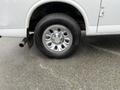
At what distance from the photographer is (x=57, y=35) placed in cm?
430

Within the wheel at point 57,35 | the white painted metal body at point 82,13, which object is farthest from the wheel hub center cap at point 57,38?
the white painted metal body at point 82,13

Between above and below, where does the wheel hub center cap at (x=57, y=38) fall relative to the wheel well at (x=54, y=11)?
below

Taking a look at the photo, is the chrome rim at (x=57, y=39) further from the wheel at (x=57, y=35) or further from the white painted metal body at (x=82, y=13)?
the white painted metal body at (x=82, y=13)

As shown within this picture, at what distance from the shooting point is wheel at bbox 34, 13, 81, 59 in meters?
4.16

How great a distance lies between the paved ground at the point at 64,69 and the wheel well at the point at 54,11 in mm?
632

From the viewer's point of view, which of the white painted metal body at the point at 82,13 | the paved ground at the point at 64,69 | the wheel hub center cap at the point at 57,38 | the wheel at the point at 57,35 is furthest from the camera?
the wheel hub center cap at the point at 57,38

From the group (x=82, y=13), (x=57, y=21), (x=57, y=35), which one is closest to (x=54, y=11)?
(x=57, y=21)

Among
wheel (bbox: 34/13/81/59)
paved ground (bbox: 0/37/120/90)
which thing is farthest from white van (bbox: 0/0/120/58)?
paved ground (bbox: 0/37/120/90)

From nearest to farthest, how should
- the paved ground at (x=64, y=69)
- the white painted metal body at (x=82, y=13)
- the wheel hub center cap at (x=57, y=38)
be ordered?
the paved ground at (x=64, y=69)
the white painted metal body at (x=82, y=13)
the wheel hub center cap at (x=57, y=38)

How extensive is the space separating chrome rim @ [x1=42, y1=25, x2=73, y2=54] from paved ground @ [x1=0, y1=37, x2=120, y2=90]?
24 cm

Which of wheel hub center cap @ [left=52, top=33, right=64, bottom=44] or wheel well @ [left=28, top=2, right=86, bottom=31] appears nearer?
wheel well @ [left=28, top=2, right=86, bottom=31]

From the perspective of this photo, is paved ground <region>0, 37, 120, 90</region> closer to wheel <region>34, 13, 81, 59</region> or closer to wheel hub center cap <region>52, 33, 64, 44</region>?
wheel <region>34, 13, 81, 59</region>

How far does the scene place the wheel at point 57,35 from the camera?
416cm

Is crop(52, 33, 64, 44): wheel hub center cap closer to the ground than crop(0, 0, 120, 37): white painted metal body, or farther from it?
closer to the ground
